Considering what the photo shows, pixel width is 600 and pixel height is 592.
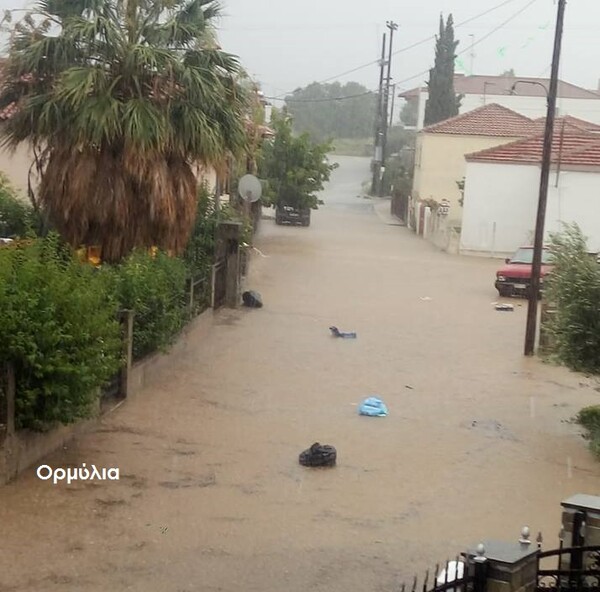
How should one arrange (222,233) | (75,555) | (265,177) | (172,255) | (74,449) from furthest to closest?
1. (265,177)
2. (222,233)
3. (172,255)
4. (74,449)
5. (75,555)

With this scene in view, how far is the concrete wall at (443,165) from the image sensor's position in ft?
173

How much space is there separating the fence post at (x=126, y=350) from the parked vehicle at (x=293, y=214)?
34.8m

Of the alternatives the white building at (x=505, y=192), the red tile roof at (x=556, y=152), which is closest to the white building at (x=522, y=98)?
the red tile roof at (x=556, y=152)

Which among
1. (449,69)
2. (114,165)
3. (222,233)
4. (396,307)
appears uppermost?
(449,69)

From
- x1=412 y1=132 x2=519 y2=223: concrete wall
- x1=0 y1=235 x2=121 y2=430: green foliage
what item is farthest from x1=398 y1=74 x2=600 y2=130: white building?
x1=0 y1=235 x2=121 y2=430: green foliage

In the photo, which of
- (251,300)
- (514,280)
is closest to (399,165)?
(514,280)

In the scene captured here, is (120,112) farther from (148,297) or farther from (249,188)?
(249,188)

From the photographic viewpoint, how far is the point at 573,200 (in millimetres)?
37094

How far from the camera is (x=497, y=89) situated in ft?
273

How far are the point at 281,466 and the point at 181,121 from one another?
6796mm

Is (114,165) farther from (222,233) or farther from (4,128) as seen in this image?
(222,233)

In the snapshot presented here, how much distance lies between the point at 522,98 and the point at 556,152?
37.5 m

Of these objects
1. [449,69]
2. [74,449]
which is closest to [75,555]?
[74,449]

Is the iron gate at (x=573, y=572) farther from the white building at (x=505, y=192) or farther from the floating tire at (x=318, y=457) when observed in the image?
the white building at (x=505, y=192)
